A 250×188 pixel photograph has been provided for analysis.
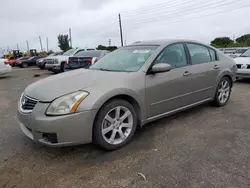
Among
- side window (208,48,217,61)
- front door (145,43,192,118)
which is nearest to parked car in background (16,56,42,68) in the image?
side window (208,48,217,61)

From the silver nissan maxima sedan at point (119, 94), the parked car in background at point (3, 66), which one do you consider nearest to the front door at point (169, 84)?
the silver nissan maxima sedan at point (119, 94)

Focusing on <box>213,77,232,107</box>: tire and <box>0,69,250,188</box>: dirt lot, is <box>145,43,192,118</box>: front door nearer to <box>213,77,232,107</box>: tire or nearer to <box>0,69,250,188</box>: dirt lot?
<box>0,69,250,188</box>: dirt lot

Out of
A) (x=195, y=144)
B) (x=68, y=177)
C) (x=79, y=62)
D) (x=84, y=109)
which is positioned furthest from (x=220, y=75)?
(x=79, y=62)

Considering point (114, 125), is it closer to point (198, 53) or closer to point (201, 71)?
point (201, 71)

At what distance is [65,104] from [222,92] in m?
3.57

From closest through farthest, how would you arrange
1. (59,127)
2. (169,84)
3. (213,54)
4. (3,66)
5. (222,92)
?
(59,127) < (169,84) < (213,54) < (222,92) < (3,66)

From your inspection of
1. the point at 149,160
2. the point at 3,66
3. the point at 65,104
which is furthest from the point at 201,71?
the point at 3,66

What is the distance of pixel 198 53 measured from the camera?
4.21m

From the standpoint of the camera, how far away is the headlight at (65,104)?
2559 mm

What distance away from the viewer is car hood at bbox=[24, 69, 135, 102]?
270 cm

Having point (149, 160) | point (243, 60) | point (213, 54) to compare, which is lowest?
point (149, 160)

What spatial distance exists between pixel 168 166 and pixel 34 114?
5.57ft

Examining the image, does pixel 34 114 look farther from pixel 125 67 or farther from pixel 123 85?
pixel 125 67

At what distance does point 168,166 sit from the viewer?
8.38 feet
